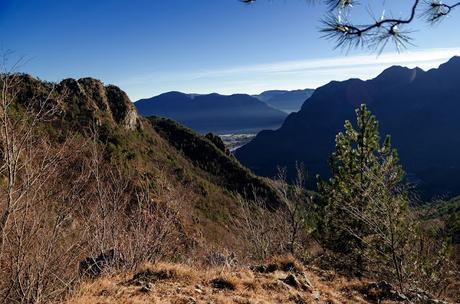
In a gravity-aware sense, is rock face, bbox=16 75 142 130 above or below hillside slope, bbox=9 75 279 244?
above

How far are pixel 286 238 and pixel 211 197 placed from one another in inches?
2045

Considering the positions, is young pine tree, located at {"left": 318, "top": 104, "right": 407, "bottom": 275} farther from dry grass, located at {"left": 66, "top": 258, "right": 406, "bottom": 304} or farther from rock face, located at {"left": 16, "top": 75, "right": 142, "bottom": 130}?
rock face, located at {"left": 16, "top": 75, "right": 142, "bottom": 130}

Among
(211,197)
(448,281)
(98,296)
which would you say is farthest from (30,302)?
(211,197)

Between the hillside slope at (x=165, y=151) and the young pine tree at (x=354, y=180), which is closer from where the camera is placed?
the young pine tree at (x=354, y=180)

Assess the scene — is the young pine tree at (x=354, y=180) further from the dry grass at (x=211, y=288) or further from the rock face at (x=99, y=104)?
the rock face at (x=99, y=104)

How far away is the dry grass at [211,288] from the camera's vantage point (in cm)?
621

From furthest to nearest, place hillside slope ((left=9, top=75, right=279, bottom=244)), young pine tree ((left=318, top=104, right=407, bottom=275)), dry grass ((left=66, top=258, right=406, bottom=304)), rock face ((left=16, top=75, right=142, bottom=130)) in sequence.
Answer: rock face ((left=16, top=75, right=142, bottom=130)) → hillside slope ((left=9, top=75, right=279, bottom=244)) → young pine tree ((left=318, top=104, right=407, bottom=275)) → dry grass ((left=66, top=258, right=406, bottom=304))

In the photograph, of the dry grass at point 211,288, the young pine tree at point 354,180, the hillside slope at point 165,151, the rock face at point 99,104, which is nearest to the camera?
the dry grass at point 211,288

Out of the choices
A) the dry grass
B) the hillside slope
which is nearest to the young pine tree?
the dry grass

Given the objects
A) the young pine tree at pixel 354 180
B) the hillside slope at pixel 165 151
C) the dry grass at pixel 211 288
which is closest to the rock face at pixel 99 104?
the hillside slope at pixel 165 151

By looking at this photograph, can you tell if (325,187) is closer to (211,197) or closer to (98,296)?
(98,296)

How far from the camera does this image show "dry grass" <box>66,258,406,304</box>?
621 cm

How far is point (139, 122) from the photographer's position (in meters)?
85.8

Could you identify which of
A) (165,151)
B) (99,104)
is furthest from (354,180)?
(165,151)
